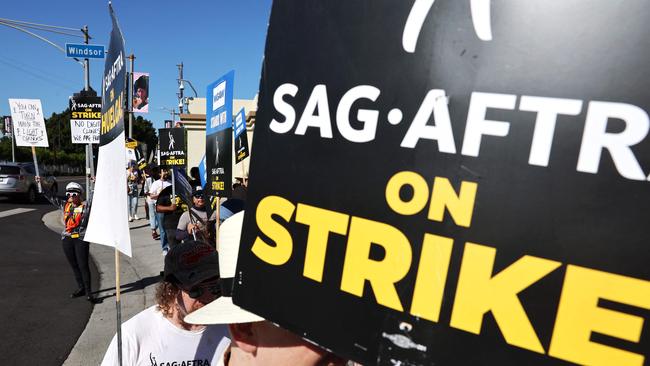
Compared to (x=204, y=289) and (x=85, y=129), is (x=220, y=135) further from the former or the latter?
(x=85, y=129)

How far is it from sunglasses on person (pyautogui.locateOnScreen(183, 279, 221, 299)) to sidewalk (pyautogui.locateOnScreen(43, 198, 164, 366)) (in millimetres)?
2871

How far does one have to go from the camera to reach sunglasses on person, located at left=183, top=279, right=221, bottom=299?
2.15 meters

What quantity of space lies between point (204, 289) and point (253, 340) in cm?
103

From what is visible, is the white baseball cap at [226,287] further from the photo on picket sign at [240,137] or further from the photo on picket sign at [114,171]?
the photo on picket sign at [240,137]

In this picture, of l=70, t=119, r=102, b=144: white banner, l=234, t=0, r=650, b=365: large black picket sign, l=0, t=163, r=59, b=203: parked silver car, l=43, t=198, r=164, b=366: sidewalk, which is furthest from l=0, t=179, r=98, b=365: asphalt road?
A: l=0, t=163, r=59, b=203: parked silver car

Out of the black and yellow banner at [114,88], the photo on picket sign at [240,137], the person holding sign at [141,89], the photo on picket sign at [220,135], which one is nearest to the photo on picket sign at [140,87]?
the person holding sign at [141,89]

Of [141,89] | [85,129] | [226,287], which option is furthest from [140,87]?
[226,287]

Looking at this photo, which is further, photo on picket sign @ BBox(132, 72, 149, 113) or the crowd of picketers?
photo on picket sign @ BBox(132, 72, 149, 113)

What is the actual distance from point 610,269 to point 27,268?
9.23 meters

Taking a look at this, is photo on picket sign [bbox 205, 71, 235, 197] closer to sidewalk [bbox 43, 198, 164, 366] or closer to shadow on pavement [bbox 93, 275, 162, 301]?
sidewalk [bbox 43, 198, 164, 366]

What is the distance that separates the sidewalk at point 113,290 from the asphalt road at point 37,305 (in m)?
0.13

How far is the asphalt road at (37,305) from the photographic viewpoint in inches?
171

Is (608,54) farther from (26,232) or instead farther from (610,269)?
(26,232)

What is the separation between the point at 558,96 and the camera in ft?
2.17
